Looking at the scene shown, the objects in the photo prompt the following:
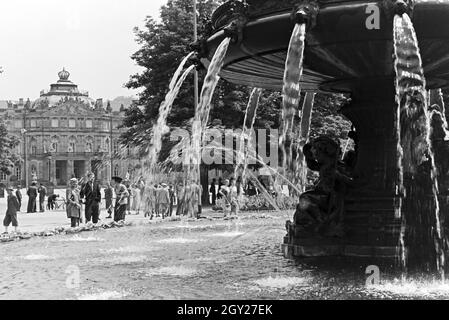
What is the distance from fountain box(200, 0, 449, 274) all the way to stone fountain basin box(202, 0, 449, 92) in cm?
1

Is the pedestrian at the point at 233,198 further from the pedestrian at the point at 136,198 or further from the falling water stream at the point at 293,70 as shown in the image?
the falling water stream at the point at 293,70

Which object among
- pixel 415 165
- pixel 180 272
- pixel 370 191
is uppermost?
pixel 415 165

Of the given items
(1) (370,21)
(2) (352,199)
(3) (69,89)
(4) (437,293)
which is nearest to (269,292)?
(4) (437,293)

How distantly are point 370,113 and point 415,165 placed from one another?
998 mm

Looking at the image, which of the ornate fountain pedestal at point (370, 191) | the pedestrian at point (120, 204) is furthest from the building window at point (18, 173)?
the ornate fountain pedestal at point (370, 191)

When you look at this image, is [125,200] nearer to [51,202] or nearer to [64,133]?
[51,202]

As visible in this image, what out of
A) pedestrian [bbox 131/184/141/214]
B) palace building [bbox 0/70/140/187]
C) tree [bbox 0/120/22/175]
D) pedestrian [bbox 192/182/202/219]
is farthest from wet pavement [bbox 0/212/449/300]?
palace building [bbox 0/70/140/187]

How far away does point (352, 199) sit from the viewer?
782 cm

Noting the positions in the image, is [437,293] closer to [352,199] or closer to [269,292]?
[269,292]

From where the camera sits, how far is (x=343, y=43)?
715 cm

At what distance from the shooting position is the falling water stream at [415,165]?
6977 millimetres

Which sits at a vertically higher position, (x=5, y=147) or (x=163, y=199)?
(x=5, y=147)

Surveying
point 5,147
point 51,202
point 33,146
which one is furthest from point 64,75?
point 51,202

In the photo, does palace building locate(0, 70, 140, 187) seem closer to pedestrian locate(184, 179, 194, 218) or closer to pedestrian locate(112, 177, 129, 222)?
pedestrian locate(184, 179, 194, 218)
